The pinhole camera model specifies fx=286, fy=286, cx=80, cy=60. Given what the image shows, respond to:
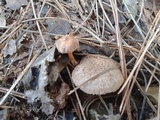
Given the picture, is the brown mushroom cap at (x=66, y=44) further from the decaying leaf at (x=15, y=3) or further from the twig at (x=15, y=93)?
the decaying leaf at (x=15, y=3)

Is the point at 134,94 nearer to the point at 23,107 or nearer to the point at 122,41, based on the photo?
the point at 122,41

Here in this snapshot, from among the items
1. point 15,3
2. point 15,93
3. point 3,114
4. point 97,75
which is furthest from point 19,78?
point 15,3

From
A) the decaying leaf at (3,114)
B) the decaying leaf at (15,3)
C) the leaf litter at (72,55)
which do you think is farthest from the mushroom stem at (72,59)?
the decaying leaf at (15,3)

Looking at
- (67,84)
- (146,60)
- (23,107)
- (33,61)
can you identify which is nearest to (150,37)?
(146,60)

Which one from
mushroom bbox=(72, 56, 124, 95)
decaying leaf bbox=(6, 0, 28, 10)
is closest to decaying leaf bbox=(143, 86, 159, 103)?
mushroom bbox=(72, 56, 124, 95)

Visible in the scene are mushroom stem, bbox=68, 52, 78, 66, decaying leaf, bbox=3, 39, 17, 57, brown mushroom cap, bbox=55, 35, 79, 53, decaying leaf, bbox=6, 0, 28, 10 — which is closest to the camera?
brown mushroom cap, bbox=55, 35, 79, 53

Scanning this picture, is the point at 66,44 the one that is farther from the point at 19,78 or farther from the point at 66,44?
the point at 19,78

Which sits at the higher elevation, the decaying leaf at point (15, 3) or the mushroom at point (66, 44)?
the decaying leaf at point (15, 3)

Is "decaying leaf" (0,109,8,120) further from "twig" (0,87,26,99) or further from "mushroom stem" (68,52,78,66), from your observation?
"mushroom stem" (68,52,78,66)
